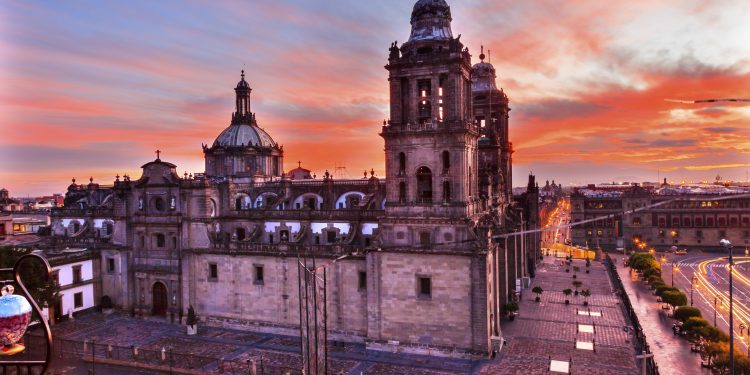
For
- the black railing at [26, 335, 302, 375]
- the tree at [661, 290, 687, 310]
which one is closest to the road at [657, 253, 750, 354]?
the tree at [661, 290, 687, 310]

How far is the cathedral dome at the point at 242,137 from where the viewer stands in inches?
2618

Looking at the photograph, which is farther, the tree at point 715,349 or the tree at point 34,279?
the tree at point 34,279

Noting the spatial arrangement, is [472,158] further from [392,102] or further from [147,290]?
[147,290]

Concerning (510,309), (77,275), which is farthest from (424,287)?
(77,275)

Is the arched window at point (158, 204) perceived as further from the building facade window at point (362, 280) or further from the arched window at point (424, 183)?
the arched window at point (424, 183)

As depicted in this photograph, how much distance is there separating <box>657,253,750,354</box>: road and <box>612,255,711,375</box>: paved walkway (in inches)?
163

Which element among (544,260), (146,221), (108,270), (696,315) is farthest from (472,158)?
(544,260)

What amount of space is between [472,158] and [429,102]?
6.07m

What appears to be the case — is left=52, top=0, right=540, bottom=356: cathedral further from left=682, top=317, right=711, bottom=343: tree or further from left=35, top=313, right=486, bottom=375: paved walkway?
left=682, top=317, right=711, bottom=343: tree

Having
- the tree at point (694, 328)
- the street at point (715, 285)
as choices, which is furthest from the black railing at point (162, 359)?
the street at point (715, 285)

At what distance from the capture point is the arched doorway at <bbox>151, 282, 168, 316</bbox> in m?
53.8

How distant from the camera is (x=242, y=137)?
219ft

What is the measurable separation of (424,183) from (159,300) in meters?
30.8

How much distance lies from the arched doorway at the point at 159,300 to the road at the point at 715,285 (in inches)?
2024
